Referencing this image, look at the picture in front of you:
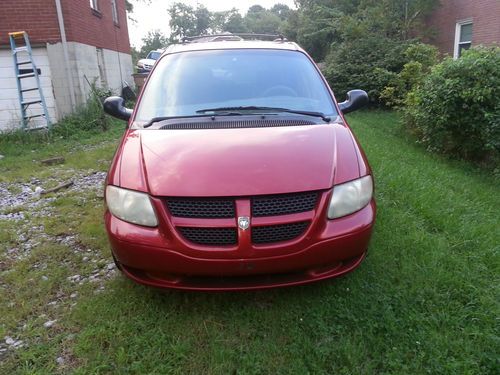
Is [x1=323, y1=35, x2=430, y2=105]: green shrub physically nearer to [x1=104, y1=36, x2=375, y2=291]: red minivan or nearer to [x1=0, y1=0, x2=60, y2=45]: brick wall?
[x1=0, y1=0, x2=60, y2=45]: brick wall

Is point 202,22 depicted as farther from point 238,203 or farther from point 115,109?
point 238,203

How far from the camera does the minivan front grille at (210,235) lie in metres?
2.17

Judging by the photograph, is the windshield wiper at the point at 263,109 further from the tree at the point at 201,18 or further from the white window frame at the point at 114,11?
the tree at the point at 201,18

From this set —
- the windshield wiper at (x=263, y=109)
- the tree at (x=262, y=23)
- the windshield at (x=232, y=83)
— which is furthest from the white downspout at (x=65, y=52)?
the tree at (x=262, y=23)

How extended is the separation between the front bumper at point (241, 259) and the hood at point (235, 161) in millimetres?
256

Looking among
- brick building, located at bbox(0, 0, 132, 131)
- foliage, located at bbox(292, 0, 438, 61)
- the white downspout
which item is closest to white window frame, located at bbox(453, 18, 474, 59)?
foliage, located at bbox(292, 0, 438, 61)

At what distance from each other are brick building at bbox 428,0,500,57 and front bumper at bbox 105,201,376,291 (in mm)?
13456

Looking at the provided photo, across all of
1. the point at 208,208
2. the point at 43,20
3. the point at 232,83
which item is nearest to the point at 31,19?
the point at 43,20

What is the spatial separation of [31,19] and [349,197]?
30.5 ft

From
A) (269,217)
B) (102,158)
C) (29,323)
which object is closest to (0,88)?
(102,158)

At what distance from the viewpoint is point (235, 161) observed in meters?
2.36

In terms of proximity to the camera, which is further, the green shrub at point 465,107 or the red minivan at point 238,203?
the green shrub at point 465,107

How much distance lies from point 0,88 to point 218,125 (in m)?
8.35

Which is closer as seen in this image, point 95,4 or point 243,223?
point 243,223
